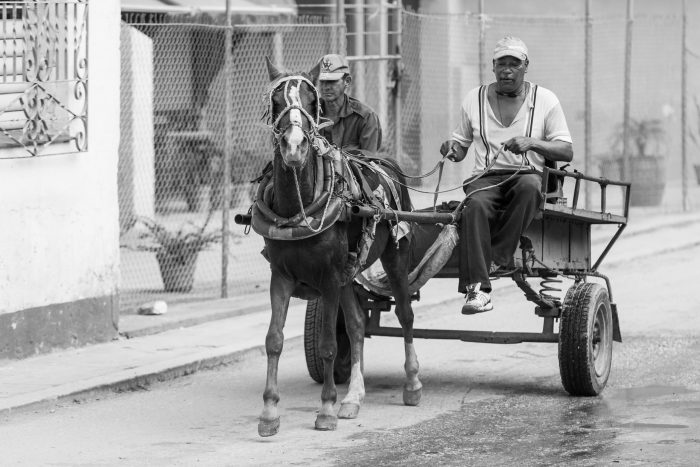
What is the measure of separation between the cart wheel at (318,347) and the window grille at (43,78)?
2572 mm

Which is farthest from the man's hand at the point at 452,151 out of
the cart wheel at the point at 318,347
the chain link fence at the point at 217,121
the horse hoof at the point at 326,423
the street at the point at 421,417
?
the chain link fence at the point at 217,121

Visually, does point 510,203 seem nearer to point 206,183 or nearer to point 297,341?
point 297,341

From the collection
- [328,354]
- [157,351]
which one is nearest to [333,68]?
[328,354]

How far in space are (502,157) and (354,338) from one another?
1668 millimetres

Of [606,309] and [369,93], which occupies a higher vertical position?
[369,93]

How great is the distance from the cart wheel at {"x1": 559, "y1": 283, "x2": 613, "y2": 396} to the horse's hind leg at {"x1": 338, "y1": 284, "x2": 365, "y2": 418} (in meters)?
1.36

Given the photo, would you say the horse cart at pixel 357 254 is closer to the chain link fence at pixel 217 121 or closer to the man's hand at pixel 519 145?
the man's hand at pixel 519 145

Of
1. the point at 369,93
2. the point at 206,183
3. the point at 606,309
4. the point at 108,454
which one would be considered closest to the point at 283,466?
the point at 108,454

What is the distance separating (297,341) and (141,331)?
1342 millimetres

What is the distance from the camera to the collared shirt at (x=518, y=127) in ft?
32.5

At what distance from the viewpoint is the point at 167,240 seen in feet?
46.9

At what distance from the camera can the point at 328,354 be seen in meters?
8.97

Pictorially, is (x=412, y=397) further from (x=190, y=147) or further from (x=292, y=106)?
(x=190, y=147)

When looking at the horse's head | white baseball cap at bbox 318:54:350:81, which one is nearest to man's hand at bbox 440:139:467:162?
white baseball cap at bbox 318:54:350:81
